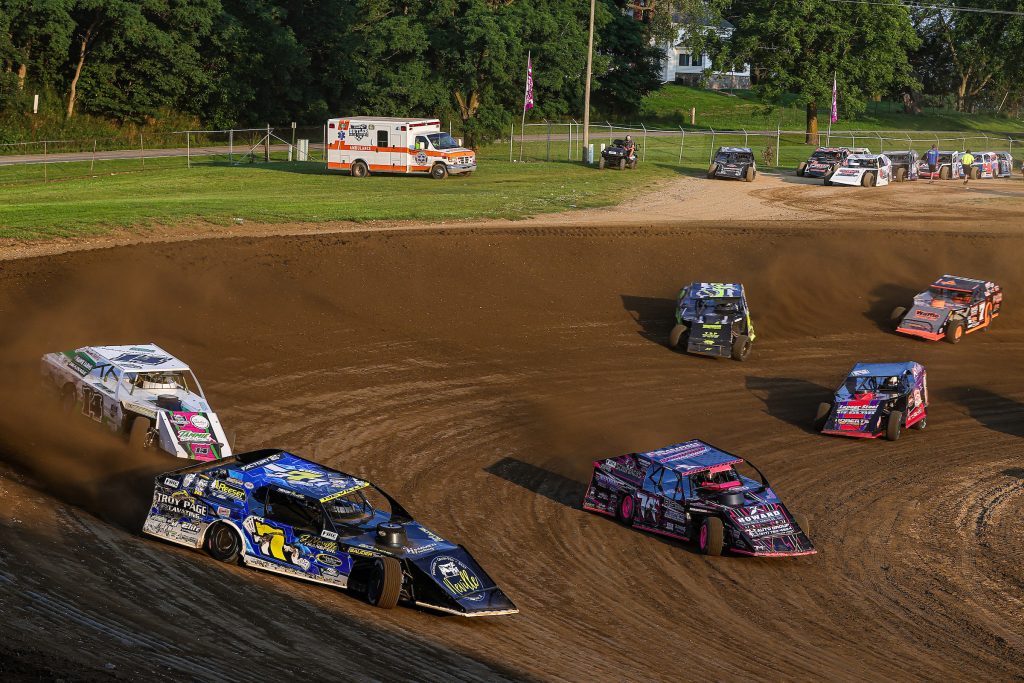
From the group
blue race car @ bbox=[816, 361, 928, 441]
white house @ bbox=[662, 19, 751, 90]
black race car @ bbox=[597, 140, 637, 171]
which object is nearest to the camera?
blue race car @ bbox=[816, 361, 928, 441]

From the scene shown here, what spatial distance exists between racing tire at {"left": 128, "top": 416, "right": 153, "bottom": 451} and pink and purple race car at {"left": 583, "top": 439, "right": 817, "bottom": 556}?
25.4 feet

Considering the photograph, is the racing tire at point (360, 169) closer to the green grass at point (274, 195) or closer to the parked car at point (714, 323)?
the green grass at point (274, 195)

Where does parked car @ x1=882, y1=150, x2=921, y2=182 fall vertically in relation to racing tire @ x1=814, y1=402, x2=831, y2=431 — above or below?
above

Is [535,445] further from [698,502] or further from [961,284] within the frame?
[961,284]

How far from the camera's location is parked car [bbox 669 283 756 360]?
33312 mm

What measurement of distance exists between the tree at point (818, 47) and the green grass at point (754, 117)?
15.9 metres

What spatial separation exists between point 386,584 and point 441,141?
46.1 m

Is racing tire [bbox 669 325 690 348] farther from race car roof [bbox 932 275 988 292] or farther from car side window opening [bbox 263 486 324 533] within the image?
car side window opening [bbox 263 486 324 533]

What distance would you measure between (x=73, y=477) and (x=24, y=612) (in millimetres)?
6534

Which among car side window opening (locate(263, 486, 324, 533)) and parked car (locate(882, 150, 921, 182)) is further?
parked car (locate(882, 150, 921, 182))

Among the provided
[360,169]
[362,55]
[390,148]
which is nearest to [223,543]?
[390,148]

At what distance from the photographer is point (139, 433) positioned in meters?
21.1

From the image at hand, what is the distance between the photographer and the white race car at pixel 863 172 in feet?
204

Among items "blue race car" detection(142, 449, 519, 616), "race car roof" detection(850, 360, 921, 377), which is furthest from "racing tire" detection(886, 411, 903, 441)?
"blue race car" detection(142, 449, 519, 616)
